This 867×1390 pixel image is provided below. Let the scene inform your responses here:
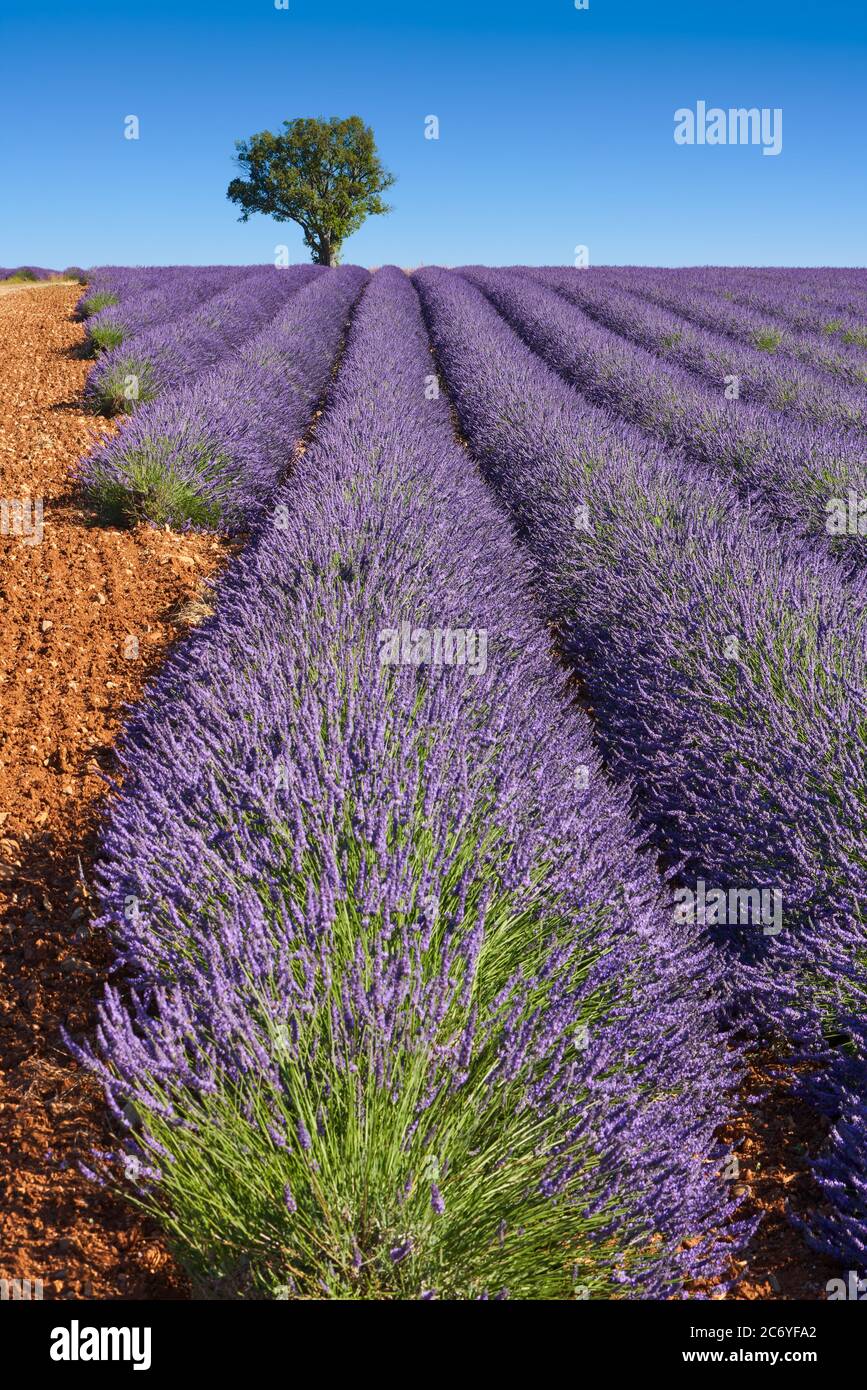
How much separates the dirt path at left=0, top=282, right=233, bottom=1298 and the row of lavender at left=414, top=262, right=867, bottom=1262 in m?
1.28

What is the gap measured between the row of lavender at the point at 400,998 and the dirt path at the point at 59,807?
132 mm

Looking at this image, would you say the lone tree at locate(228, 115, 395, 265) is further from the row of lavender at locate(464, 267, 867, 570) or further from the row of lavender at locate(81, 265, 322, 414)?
the row of lavender at locate(464, 267, 867, 570)

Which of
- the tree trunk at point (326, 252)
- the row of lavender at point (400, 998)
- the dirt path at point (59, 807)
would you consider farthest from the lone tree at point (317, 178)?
the row of lavender at point (400, 998)

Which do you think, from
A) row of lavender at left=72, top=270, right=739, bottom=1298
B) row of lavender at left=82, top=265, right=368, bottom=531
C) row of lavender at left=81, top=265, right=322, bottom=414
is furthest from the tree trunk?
row of lavender at left=72, top=270, right=739, bottom=1298

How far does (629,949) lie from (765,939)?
0.58 m

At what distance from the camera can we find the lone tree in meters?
26.1

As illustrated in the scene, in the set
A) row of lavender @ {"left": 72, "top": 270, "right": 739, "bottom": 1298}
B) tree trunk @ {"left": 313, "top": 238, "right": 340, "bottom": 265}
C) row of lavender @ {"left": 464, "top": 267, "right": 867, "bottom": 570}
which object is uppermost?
tree trunk @ {"left": 313, "top": 238, "right": 340, "bottom": 265}

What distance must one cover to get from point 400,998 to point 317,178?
1200 inches

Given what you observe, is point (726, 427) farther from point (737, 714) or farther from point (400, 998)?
point (400, 998)

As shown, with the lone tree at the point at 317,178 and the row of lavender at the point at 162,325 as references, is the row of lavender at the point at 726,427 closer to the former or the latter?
the row of lavender at the point at 162,325

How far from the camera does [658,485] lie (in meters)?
4.51

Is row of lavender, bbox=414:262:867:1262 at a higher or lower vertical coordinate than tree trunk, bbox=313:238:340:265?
lower

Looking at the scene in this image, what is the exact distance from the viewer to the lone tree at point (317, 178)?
→ 26094 mm
